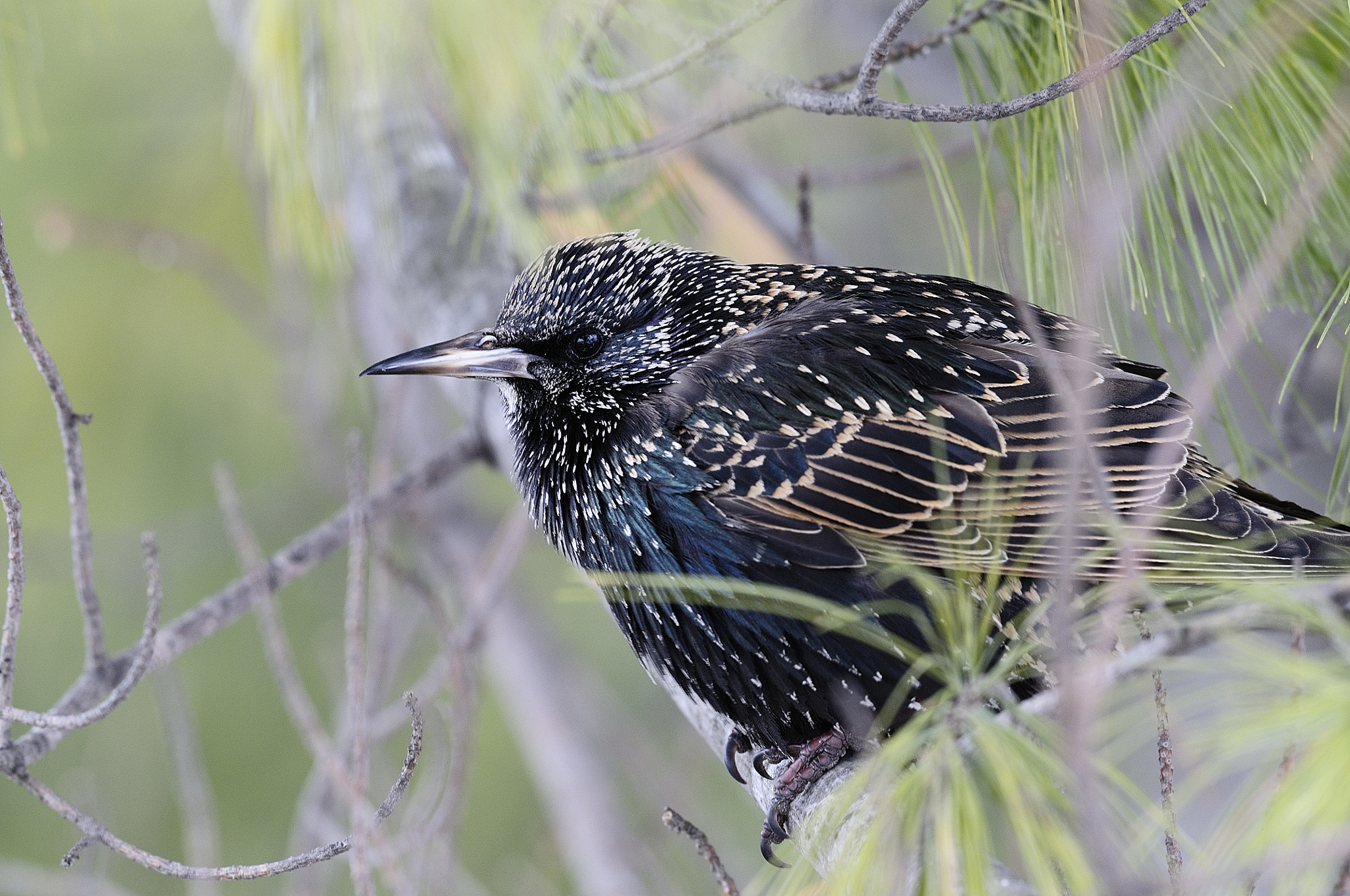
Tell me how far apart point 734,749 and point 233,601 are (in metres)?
0.85

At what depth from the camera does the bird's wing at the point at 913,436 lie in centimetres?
157

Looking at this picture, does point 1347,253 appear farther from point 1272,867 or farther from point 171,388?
point 171,388

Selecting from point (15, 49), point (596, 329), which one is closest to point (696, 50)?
point (596, 329)

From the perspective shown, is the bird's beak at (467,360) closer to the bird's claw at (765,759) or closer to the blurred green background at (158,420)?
the bird's claw at (765,759)

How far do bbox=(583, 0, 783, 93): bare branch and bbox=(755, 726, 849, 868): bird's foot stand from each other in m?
0.94

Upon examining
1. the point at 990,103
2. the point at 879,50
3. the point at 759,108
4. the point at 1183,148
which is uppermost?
the point at 759,108

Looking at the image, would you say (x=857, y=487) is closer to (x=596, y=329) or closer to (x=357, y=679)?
(x=596, y=329)

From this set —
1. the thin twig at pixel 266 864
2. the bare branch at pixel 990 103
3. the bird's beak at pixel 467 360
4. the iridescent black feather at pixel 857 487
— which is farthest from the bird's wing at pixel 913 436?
the thin twig at pixel 266 864

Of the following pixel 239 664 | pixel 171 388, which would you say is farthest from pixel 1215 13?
pixel 239 664

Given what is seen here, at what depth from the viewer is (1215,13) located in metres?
1.42

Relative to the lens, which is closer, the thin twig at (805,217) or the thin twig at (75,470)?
the thin twig at (75,470)

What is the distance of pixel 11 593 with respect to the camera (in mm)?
1280

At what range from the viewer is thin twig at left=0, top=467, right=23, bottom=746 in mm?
1268

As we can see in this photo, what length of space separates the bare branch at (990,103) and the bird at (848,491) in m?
0.34
